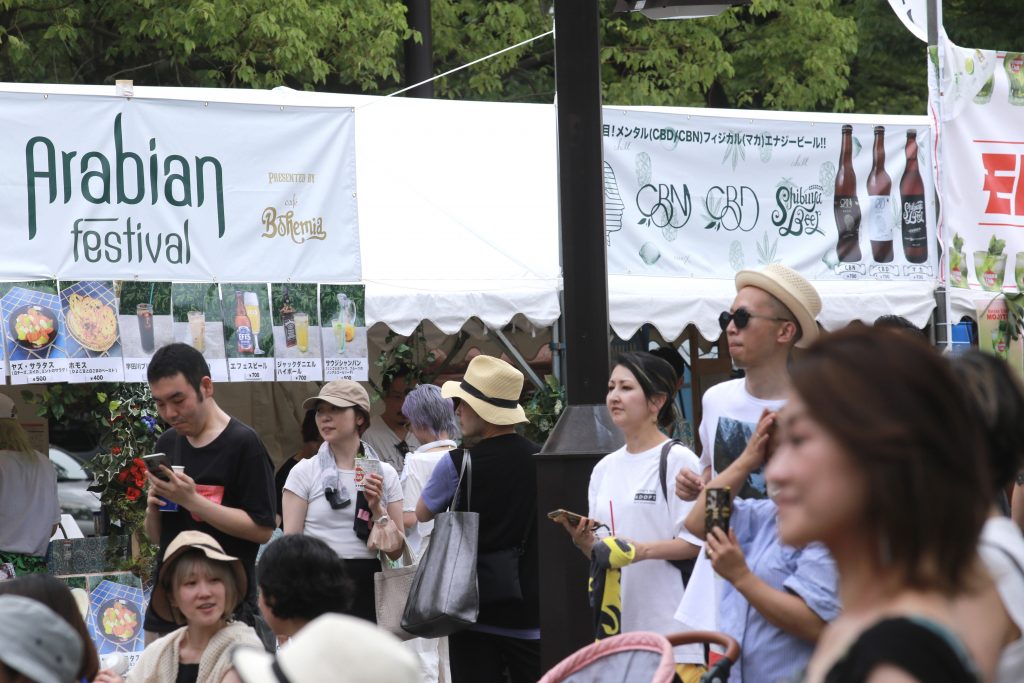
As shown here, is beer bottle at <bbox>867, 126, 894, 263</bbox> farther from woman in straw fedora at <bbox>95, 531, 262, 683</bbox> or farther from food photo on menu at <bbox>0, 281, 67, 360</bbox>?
woman in straw fedora at <bbox>95, 531, 262, 683</bbox>

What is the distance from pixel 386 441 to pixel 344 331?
1963 mm

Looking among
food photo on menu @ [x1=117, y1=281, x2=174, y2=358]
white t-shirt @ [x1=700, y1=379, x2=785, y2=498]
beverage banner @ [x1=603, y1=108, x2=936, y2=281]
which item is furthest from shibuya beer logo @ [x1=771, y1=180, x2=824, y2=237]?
white t-shirt @ [x1=700, y1=379, x2=785, y2=498]

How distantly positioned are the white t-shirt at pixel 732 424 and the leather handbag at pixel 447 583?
1.96 meters

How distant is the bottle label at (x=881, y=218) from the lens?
1071 cm

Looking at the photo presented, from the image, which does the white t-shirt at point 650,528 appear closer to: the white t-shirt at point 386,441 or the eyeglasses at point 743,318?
the eyeglasses at point 743,318

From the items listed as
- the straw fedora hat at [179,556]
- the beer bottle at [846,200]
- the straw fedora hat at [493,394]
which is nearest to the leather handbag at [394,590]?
the straw fedora hat at [493,394]

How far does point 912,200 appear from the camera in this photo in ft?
35.3

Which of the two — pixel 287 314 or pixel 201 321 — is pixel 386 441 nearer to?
pixel 287 314

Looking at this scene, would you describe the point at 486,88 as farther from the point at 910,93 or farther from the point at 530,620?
the point at 530,620

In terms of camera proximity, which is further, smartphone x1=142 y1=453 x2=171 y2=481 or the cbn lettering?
the cbn lettering

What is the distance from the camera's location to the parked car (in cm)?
1320

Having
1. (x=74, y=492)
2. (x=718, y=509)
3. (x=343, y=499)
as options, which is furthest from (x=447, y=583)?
(x=74, y=492)

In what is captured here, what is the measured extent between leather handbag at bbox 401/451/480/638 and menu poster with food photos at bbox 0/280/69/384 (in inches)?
119

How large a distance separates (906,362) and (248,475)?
376cm
